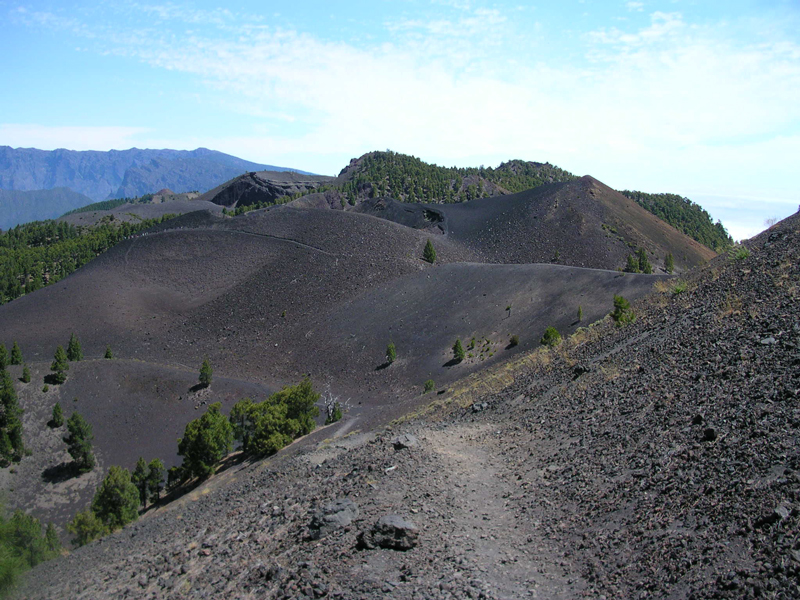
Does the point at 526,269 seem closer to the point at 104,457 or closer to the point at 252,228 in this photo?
the point at 104,457

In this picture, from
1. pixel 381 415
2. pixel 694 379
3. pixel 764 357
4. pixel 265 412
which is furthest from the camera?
pixel 265 412

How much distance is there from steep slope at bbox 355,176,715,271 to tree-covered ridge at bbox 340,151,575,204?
1287 inches

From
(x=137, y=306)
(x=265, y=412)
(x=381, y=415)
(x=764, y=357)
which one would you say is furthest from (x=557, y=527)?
(x=137, y=306)

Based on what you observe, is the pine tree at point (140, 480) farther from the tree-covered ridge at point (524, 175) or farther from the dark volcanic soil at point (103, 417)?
the tree-covered ridge at point (524, 175)

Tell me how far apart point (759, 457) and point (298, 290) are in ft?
231

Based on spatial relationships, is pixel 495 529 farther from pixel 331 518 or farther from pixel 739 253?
pixel 739 253

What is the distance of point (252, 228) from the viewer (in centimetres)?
9725

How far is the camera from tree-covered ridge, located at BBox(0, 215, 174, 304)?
107m

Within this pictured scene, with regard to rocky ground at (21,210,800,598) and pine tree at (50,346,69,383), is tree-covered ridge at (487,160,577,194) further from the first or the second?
rocky ground at (21,210,800,598)

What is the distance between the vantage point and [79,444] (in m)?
A: 40.5

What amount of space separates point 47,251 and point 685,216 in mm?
156590

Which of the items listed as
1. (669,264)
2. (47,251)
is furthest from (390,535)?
(47,251)

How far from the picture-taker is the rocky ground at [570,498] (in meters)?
8.18

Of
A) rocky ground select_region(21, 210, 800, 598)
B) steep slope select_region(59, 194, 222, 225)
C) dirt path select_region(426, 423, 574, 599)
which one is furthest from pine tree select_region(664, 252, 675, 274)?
steep slope select_region(59, 194, 222, 225)
